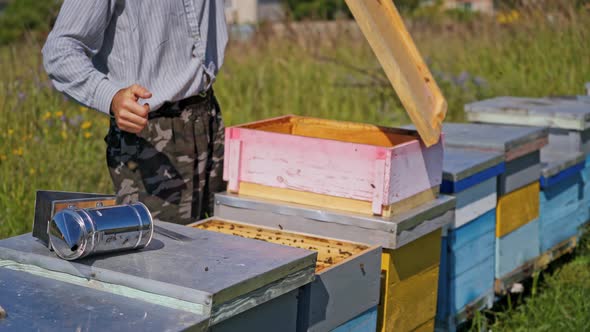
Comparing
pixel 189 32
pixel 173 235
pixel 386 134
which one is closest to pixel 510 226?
pixel 386 134

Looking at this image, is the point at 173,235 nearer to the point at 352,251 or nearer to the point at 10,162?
the point at 352,251

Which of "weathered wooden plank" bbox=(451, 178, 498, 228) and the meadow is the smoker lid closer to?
"weathered wooden plank" bbox=(451, 178, 498, 228)

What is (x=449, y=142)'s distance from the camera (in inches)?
130

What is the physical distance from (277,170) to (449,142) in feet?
3.22

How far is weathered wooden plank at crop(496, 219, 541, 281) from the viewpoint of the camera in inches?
127

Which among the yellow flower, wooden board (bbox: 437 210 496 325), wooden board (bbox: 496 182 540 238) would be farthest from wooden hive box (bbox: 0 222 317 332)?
the yellow flower

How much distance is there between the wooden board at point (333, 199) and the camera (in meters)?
2.44

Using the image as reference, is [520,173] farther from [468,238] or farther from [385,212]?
[385,212]

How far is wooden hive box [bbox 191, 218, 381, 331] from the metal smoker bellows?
15.9 inches

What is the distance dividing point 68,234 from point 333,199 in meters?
0.94

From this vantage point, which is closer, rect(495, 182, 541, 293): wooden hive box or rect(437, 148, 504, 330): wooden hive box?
rect(437, 148, 504, 330): wooden hive box

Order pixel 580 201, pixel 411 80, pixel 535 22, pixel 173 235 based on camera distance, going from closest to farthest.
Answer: pixel 173 235 → pixel 411 80 → pixel 580 201 → pixel 535 22

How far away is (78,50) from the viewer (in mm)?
2443

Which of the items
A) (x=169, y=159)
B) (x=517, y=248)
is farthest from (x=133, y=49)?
(x=517, y=248)
